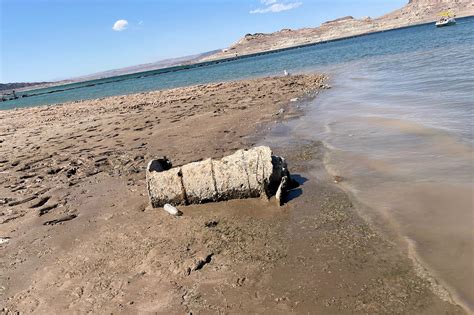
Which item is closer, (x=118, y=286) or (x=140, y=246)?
(x=118, y=286)

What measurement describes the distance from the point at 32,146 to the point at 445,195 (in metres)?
14.2

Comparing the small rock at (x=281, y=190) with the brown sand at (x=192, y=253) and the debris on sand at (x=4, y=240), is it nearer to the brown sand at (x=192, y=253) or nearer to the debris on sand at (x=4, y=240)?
the brown sand at (x=192, y=253)

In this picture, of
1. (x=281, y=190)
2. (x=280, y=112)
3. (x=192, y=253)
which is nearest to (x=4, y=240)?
(x=192, y=253)

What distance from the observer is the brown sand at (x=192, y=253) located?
13.9ft

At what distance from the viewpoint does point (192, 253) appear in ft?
17.6

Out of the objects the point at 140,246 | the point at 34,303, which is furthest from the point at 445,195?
the point at 34,303

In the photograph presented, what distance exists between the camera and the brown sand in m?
4.23

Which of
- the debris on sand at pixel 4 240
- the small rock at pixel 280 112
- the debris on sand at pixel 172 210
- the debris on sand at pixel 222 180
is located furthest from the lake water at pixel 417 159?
the debris on sand at pixel 4 240

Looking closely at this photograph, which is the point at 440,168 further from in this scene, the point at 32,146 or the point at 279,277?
the point at 32,146

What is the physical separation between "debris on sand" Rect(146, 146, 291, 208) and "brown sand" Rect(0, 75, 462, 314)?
8.1 inches

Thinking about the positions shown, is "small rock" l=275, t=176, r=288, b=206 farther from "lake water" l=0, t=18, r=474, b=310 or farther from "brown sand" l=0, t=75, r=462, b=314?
"lake water" l=0, t=18, r=474, b=310

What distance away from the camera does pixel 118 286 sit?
15.9 feet

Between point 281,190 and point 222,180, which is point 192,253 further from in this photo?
point 281,190

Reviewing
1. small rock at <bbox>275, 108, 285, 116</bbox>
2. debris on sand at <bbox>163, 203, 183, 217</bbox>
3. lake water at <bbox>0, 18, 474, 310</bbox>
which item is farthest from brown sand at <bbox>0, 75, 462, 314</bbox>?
small rock at <bbox>275, 108, 285, 116</bbox>
